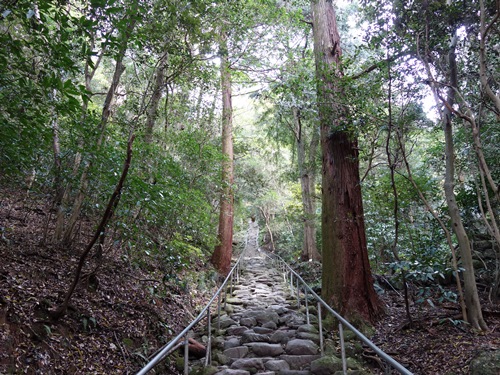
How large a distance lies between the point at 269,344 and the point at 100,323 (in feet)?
7.63

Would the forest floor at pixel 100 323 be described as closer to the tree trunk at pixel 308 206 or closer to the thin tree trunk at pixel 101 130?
the thin tree trunk at pixel 101 130

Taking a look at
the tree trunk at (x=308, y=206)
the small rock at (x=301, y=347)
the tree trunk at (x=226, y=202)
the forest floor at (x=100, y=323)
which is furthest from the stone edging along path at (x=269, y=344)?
the tree trunk at (x=308, y=206)

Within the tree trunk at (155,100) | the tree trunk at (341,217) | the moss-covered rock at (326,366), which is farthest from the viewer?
the tree trunk at (155,100)

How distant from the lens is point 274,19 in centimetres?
948

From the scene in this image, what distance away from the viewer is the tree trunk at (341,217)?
19.2ft

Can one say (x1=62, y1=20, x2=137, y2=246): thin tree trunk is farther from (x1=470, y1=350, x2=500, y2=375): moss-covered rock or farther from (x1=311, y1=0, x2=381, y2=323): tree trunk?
(x1=470, y1=350, x2=500, y2=375): moss-covered rock

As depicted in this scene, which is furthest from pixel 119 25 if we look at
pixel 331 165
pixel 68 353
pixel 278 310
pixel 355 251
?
pixel 278 310

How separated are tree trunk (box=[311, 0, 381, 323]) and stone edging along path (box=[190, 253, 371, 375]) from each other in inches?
31.8

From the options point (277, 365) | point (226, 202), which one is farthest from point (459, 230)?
point (226, 202)

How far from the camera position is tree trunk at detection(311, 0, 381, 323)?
5840 mm

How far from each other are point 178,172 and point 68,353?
3.76 metres

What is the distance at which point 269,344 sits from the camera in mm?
4785

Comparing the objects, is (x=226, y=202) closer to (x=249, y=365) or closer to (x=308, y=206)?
(x=308, y=206)

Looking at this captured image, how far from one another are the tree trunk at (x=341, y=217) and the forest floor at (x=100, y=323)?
53 cm
